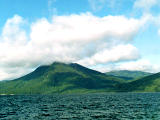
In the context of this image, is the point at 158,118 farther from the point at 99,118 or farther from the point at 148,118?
the point at 99,118

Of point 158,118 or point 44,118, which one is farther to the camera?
point 44,118

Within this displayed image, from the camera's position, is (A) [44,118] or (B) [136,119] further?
(A) [44,118]

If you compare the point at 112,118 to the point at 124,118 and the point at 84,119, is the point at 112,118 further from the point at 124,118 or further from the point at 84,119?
the point at 84,119

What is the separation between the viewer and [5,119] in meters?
67.6

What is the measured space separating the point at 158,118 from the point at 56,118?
3370cm

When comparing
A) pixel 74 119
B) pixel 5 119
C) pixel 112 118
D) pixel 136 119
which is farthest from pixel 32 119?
pixel 136 119

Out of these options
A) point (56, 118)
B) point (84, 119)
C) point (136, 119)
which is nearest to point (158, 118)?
point (136, 119)

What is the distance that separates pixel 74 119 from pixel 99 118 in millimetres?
8522

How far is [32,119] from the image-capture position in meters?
66.9

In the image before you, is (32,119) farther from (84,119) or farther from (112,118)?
(112,118)

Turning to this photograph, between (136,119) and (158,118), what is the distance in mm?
7238

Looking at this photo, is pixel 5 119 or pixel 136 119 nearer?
pixel 136 119

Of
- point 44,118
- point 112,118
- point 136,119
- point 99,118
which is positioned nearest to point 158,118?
point 136,119

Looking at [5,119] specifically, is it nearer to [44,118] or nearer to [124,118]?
[44,118]
